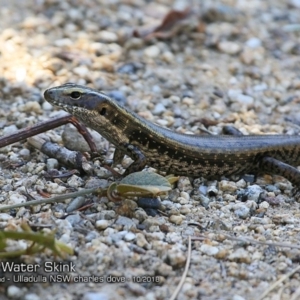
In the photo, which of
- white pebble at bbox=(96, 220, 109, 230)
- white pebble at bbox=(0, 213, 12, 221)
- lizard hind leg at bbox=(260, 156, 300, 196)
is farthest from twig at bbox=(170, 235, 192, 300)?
lizard hind leg at bbox=(260, 156, 300, 196)

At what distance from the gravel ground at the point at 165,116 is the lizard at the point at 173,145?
13cm

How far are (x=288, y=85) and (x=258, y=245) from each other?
3205 mm

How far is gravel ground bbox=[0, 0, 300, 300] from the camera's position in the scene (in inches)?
148

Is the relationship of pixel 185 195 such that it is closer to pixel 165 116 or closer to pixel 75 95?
pixel 75 95

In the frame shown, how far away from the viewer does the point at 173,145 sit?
4.98 metres

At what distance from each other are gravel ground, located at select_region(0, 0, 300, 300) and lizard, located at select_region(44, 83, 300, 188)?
133mm

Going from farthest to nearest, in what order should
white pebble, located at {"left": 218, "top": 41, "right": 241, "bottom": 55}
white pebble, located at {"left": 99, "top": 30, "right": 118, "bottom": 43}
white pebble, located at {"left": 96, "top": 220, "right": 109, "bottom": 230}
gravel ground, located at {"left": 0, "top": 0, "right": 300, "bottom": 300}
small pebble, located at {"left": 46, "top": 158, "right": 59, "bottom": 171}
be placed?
white pebble, located at {"left": 218, "top": 41, "right": 241, "bottom": 55}
white pebble, located at {"left": 99, "top": 30, "right": 118, "bottom": 43}
small pebble, located at {"left": 46, "top": 158, "right": 59, "bottom": 171}
white pebble, located at {"left": 96, "top": 220, "right": 109, "bottom": 230}
gravel ground, located at {"left": 0, "top": 0, "right": 300, "bottom": 300}

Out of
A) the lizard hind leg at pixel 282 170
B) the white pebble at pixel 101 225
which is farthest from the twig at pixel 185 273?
the lizard hind leg at pixel 282 170

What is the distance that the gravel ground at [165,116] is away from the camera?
376 centimetres

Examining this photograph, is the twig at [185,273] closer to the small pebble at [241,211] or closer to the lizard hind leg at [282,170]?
the small pebble at [241,211]

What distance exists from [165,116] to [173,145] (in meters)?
1.06

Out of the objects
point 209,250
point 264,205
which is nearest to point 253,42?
point 264,205

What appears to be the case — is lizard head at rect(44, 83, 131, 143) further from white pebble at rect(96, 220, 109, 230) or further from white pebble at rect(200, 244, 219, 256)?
white pebble at rect(200, 244, 219, 256)

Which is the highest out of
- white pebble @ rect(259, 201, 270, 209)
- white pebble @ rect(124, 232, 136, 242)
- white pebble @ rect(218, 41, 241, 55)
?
white pebble @ rect(218, 41, 241, 55)
